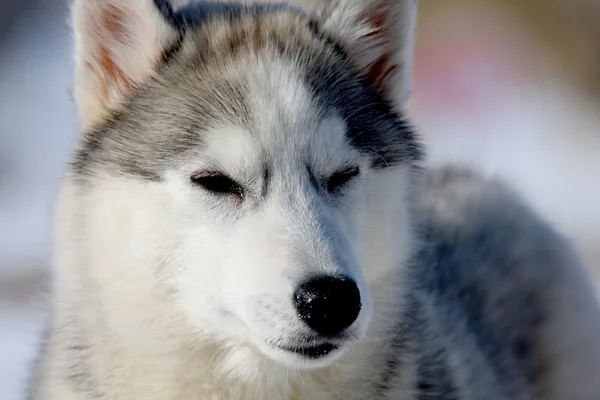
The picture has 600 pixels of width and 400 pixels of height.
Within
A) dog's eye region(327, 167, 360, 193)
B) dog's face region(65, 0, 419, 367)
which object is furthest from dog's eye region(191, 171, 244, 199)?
dog's eye region(327, 167, 360, 193)

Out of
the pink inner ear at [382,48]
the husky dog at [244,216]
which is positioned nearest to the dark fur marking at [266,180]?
the husky dog at [244,216]

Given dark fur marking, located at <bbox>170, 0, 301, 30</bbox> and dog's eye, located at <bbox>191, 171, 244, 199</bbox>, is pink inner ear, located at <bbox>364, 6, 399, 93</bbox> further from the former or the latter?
dog's eye, located at <bbox>191, 171, 244, 199</bbox>

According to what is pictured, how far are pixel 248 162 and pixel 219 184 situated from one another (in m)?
0.10

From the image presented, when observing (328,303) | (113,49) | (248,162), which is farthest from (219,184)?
(113,49)

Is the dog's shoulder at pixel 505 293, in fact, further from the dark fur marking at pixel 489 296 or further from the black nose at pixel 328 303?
the black nose at pixel 328 303

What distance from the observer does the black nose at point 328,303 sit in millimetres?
2271

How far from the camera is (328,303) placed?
2277 mm

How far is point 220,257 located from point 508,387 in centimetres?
140

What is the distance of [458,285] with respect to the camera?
11.5 feet

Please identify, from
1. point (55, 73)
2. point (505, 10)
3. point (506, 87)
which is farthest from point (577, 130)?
point (55, 73)

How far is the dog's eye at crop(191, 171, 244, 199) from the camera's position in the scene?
2.52 metres

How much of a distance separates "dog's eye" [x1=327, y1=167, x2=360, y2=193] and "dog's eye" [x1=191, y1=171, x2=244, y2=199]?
0.26 metres

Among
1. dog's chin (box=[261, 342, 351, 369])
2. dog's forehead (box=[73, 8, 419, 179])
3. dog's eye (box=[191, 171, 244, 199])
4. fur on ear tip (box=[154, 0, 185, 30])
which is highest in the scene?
fur on ear tip (box=[154, 0, 185, 30])

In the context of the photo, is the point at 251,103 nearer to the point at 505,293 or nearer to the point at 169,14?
the point at 169,14
